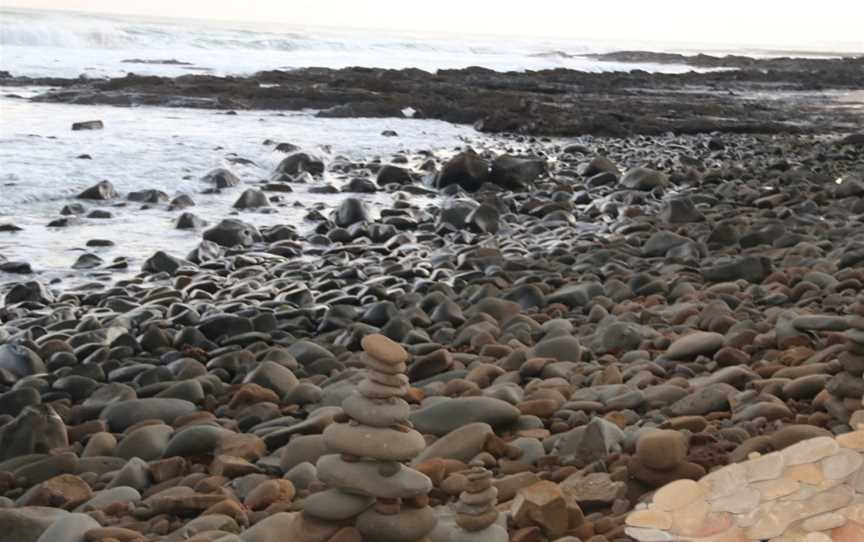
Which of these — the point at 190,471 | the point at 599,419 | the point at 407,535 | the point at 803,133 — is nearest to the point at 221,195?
the point at 190,471

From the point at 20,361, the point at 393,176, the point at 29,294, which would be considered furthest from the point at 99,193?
the point at 20,361

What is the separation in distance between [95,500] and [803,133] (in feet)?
55.7

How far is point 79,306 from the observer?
6.42m

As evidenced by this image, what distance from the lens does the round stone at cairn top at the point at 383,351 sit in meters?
2.41

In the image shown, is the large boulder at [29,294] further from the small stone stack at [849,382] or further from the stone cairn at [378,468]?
the small stone stack at [849,382]

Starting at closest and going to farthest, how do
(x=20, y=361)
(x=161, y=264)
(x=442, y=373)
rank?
(x=442, y=373)
(x=20, y=361)
(x=161, y=264)

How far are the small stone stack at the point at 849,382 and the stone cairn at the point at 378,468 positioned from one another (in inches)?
60.2

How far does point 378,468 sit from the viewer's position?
2.44 meters

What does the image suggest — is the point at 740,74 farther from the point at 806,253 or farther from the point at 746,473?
the point at 746,473

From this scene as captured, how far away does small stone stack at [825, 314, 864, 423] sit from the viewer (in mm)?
3223

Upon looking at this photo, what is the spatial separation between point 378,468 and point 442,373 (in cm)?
225

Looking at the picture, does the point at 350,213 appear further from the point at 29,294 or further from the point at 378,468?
the point at 378,468

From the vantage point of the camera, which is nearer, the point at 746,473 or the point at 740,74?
the point at 746,473

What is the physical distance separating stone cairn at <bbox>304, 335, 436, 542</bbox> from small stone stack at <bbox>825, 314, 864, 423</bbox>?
1529mm
